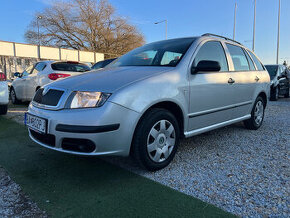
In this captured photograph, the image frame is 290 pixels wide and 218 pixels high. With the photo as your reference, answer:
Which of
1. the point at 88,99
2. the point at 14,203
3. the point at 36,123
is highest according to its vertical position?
the point at 88,99

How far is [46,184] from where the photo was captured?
7.31 ft

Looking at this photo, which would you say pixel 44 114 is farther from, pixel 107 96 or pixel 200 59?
pixel 200 59

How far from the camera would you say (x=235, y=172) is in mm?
2500

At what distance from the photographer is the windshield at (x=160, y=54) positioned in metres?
2.93

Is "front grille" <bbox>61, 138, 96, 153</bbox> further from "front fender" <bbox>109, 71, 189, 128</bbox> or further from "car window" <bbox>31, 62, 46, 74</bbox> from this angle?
"car window" <bbox>31, 62, 46, 74</bbox>

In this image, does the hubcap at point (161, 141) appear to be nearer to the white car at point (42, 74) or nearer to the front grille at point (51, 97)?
the front grille at point (51, 97)

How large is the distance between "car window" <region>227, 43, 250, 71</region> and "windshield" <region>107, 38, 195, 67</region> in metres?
0.93

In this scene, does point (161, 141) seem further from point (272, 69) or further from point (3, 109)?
point (272, 69)

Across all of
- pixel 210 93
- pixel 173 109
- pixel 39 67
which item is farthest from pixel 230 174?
pixel 39 67

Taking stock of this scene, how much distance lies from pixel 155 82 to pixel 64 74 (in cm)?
438

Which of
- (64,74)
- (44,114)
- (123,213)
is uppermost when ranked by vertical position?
(64,74)

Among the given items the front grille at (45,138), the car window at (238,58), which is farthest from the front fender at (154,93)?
the car window at (238,58)

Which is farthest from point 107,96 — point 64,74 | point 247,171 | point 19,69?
point 19,69

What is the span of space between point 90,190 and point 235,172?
1.54 metres
